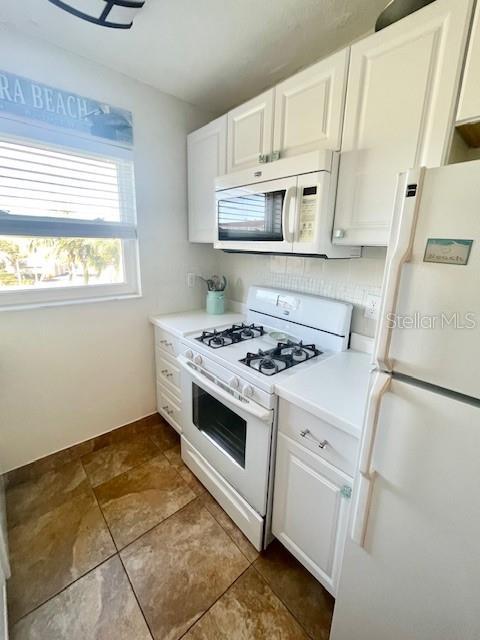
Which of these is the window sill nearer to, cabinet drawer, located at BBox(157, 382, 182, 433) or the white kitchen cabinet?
the white kitchen cabinet

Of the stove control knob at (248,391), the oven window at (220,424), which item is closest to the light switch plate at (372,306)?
the stove control knob at (248,391)

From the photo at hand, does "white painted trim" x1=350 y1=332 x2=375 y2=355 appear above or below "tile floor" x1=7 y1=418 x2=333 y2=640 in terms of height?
above

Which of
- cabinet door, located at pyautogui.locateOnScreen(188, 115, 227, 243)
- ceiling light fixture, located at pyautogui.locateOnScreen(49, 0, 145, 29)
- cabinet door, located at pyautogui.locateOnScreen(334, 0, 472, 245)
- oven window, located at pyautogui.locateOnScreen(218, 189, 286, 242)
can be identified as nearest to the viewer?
cabinet door, located at pyautogui.locateOnScreen(334, 0, 472, 245)

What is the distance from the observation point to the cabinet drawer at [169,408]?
1952mm

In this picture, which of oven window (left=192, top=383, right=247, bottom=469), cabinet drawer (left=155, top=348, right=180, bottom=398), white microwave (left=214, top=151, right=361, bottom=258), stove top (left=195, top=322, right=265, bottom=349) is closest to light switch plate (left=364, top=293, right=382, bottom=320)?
white microwave (left=214, top=151, right=361, bottom=258)

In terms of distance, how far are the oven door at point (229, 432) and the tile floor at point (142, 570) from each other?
11.0 inches

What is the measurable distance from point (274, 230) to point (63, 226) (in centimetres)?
122

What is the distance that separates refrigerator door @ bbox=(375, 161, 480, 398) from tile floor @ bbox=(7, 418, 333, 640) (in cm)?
119

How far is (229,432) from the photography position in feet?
5.06

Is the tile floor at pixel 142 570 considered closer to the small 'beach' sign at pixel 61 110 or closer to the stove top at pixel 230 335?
the stove top at pixel 230 335

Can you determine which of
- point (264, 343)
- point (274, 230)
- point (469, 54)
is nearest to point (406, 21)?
point (469, 54)

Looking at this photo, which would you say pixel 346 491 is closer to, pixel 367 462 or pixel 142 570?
pixel 367 462

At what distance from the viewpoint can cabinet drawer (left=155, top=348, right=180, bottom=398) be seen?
6.30ft

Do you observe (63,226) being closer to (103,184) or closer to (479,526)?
(103,184)
